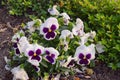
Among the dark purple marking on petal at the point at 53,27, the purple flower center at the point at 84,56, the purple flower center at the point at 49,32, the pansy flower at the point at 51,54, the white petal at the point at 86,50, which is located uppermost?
the dark purple marking on petal at the point at 53,27

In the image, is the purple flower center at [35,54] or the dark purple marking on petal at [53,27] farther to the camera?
the dark purple marking on petal at [53,27]

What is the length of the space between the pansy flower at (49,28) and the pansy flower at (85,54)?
0.99ft

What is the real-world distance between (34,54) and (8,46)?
0.83 m

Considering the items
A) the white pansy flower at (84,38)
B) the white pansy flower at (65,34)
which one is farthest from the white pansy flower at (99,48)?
the white pansy flower at (65,34)

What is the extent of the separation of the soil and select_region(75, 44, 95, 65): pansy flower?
242 millimetres

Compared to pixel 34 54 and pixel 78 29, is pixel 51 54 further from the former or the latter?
pixel 78 29

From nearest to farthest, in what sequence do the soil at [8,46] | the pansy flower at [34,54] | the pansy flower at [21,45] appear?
A: the pansy flower at [34,54], the pansy flower at [21,45], the soil at [8,46]

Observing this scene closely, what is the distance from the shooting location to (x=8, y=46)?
14.0 feet

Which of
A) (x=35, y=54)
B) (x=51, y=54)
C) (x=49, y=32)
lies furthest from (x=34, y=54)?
(x=49, y=32)

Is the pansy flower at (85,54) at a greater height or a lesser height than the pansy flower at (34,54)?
lesser

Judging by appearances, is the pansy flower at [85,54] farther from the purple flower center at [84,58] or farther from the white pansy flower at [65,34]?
the white pansy flower at [65,34]

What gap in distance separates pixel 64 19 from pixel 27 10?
957mm

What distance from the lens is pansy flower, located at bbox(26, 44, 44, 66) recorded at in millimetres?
3518

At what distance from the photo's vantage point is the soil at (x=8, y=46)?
152 inches
